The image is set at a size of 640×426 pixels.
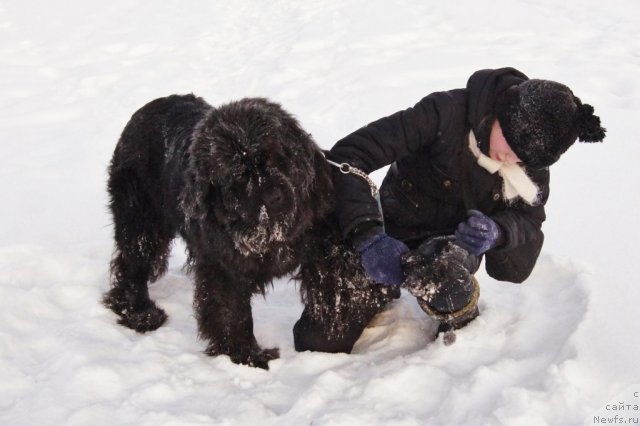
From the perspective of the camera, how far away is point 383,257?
2482mm

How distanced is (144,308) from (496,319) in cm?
178

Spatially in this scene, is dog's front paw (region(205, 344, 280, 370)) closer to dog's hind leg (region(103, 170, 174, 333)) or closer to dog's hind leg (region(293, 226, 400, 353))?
dog's hind leg (region(293, 226, 400, 353))

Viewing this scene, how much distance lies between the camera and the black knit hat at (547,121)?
2268 mm

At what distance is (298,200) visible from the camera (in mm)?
2312

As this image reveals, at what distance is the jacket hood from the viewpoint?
8.36ft

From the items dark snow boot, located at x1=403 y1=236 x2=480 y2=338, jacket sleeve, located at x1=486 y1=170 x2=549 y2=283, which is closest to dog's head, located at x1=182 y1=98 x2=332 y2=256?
dark snow boot, located at x1=403 y1=236 x2=480 y2=338

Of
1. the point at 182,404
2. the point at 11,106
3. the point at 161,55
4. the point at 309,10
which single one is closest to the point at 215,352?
the point at 182,404

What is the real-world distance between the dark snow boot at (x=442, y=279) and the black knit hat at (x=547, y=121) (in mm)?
511

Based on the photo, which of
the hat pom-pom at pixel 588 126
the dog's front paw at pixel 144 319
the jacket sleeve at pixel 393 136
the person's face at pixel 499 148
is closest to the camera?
the hat pom-pom at pixel 588 126

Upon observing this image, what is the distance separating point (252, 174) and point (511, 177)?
1178 millimetres

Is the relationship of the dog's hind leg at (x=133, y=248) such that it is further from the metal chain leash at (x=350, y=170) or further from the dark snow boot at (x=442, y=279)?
the dark snow boot at (x=442, y=279)

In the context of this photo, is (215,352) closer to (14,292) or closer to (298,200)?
(298,200)

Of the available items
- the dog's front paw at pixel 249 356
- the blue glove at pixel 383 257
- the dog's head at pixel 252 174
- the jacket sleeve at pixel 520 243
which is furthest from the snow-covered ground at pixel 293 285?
the dog's head at pixel 252 174

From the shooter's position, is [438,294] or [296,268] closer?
[438,294]
